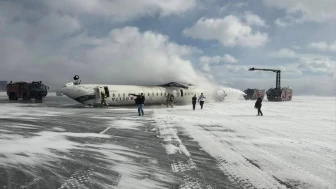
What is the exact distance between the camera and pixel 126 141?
10.1 meters

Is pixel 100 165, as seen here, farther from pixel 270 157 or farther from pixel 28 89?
pixel 28 89

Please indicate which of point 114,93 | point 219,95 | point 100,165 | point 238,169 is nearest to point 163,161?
point 100,165

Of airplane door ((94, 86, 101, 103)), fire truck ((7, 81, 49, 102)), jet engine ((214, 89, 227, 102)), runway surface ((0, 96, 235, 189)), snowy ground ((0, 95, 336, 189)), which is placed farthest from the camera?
jet engine ((214, 89, 227, 102))

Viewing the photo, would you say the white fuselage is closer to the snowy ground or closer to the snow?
the snowy ground

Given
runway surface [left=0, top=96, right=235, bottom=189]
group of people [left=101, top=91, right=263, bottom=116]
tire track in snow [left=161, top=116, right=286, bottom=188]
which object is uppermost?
group of people [left=101, top=91, right=263, bottom=116]

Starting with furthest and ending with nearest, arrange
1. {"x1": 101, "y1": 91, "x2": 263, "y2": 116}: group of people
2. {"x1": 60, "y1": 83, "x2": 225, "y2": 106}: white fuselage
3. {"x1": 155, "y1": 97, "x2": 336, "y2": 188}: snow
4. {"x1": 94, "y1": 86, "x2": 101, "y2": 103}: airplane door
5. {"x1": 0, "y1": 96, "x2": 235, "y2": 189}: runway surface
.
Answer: {"x1": 94, "y1": 86, "x2": 101, "y2": 103}: airplane door
{"x1": 60, "y1": 83, "x2": 225, "y2": 106}: white fuselage
{"x1": 101, "y1": 91, "x2": 263, "y2": 116}: group of people
{"x1": 155, "y1": 97, "x2": 336, "y2": 188}: snow
{"x1": 0, "y1": 96, "x2": 235, "y2": 189}: runway surface

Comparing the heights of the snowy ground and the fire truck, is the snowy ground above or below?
below

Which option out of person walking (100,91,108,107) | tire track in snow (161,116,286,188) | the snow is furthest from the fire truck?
tire track in snow (161,116,286,188)

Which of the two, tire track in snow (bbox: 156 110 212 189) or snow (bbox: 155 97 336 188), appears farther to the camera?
snow (bbox: 155 97 336 188)

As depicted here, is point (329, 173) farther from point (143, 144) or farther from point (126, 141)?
point (126, 141)

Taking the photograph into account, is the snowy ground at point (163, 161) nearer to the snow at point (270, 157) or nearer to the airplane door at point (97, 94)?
the snow at point (270, 157)

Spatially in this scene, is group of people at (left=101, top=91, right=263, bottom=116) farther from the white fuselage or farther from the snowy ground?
the snowy ground

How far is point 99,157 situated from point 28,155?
194cm

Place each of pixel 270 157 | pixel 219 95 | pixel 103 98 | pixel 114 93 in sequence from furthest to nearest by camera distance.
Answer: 1. pixel 219 95
2. pixel 114 93
3. pixel 103 98
4. pixel 270 157
